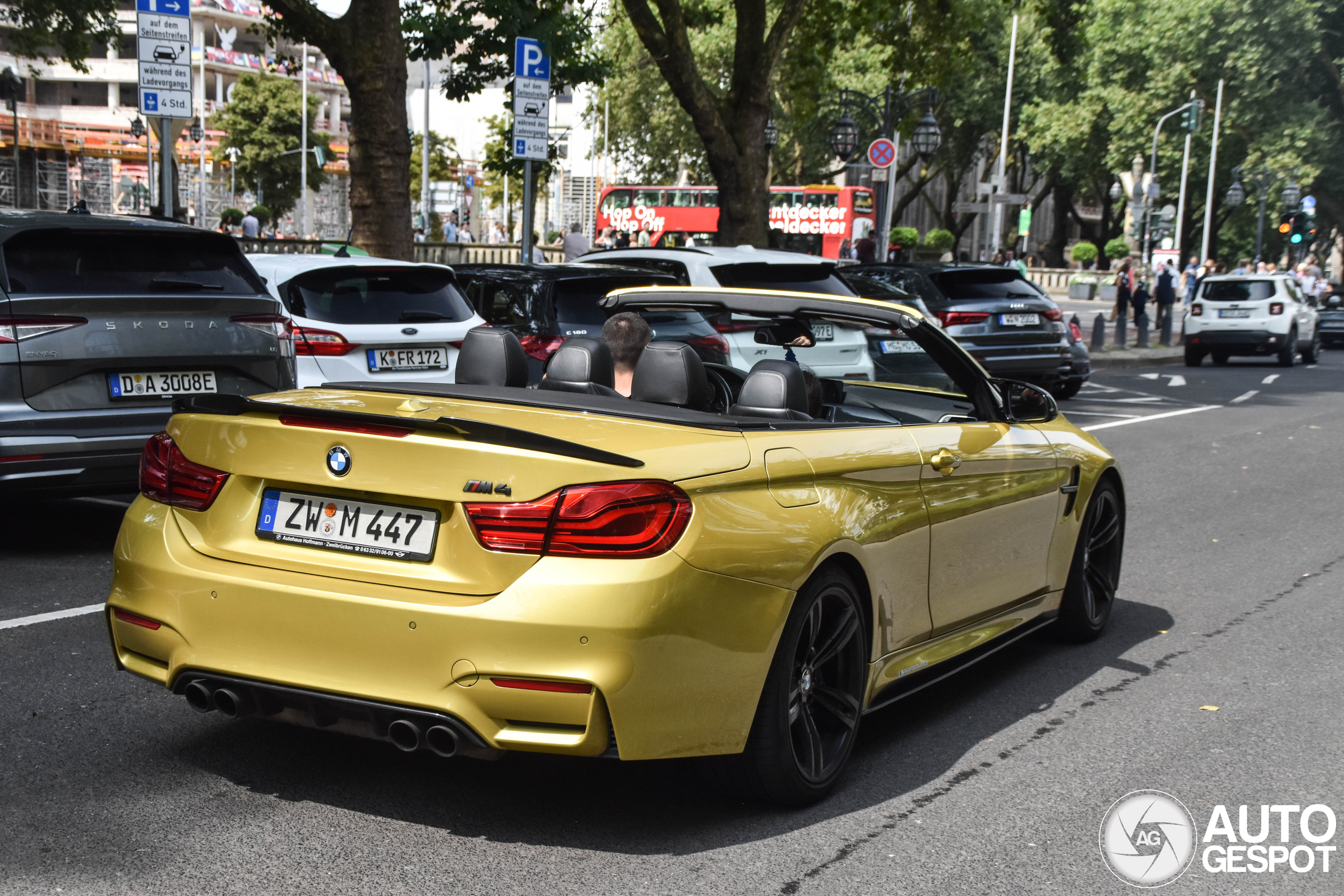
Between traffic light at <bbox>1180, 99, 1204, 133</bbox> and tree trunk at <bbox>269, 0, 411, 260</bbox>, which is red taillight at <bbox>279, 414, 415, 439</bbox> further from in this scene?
traffic light at <bbox>1180, 99, 1204, 133</bbox>

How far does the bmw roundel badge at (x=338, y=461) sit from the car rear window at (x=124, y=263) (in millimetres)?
3703

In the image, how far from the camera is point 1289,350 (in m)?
28.5

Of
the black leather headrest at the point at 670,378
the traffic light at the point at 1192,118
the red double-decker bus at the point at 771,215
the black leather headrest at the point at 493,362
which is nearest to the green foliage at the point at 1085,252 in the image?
the red double-decker bus at the point at 771,215

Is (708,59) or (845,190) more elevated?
(708,59)

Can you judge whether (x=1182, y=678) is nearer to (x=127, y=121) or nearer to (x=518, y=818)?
(x=518, y=818)

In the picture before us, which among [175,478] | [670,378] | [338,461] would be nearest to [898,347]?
[670,378]

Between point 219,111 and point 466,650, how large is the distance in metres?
98.3

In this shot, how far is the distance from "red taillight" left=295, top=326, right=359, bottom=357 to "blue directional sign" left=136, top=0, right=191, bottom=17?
2.97 meters

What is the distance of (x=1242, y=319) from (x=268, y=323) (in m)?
24.2

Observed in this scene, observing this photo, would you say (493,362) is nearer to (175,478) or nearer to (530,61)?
(175,478)

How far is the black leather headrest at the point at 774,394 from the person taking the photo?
4293 millimetres

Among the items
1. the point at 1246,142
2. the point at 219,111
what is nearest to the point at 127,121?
the point at 219,111

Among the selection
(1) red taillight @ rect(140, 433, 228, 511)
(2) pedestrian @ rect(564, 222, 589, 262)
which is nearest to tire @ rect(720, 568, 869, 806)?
(1) red taillight @ rect(140, 433, 228, 511)

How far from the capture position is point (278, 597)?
12.0 ft
